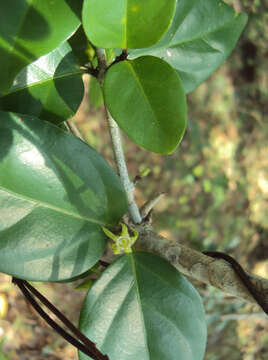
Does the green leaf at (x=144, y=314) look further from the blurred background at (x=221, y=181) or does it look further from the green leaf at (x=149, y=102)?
the blurred background at (x=221, y=181)

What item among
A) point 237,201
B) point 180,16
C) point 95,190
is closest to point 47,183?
point 95,190

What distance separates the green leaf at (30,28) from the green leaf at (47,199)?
93mm

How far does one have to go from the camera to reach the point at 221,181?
7.77 ft

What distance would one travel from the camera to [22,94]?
1.92ft

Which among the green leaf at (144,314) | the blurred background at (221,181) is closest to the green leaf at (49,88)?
the green leaf at (144,314)

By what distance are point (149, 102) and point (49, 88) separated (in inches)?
6.8

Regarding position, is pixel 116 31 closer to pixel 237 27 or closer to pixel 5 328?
pixel 237 27

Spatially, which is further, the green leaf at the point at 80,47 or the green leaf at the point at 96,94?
the green leaf at the point at 96,94

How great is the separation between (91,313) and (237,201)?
77.8 inches

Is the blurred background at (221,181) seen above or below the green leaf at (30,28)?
below

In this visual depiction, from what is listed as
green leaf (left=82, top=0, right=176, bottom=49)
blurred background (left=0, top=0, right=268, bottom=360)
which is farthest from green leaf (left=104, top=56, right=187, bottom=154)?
blurred background (left=0, top=0, right=268, bottom=360)

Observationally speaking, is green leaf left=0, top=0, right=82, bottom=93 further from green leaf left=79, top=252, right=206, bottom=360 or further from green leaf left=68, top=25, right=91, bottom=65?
green leaf left=79, top=252, right=206, bottom=360

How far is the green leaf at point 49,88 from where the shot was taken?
58 centimetres

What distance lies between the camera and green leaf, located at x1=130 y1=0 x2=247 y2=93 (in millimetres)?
725
